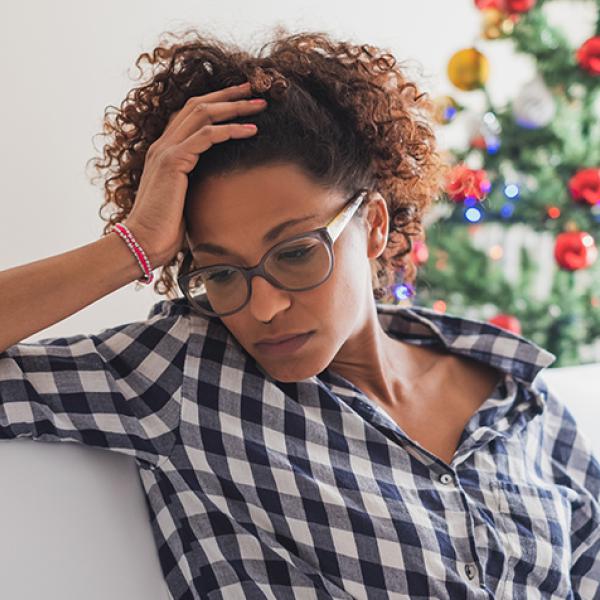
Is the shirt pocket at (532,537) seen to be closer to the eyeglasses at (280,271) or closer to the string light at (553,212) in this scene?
the eyeglasses at (280,271)

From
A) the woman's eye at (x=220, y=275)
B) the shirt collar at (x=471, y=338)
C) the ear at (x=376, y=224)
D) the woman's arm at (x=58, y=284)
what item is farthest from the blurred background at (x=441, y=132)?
the woman's arm at (x=58, y=284)

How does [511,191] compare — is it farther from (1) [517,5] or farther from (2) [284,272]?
(2) [284,272]

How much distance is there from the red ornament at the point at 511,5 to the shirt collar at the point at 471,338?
132 centimetres

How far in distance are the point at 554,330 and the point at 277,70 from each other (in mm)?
1846

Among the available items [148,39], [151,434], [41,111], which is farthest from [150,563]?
[148,39]

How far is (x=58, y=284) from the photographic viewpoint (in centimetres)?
111

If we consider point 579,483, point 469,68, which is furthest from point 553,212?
point 579,483

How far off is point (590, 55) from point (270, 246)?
5.71 feet

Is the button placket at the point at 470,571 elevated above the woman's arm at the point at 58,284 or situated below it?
below

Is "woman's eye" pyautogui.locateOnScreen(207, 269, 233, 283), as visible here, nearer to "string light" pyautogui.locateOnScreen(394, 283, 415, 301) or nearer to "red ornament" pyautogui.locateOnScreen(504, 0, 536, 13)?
"string light" pyautogui.locateOnScreen(394, 283, 415, 301)

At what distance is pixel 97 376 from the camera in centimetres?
116

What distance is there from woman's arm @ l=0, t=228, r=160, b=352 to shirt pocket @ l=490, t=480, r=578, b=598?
24.5 inches

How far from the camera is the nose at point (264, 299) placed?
1.18 metres

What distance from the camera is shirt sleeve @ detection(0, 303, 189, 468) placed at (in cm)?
111
